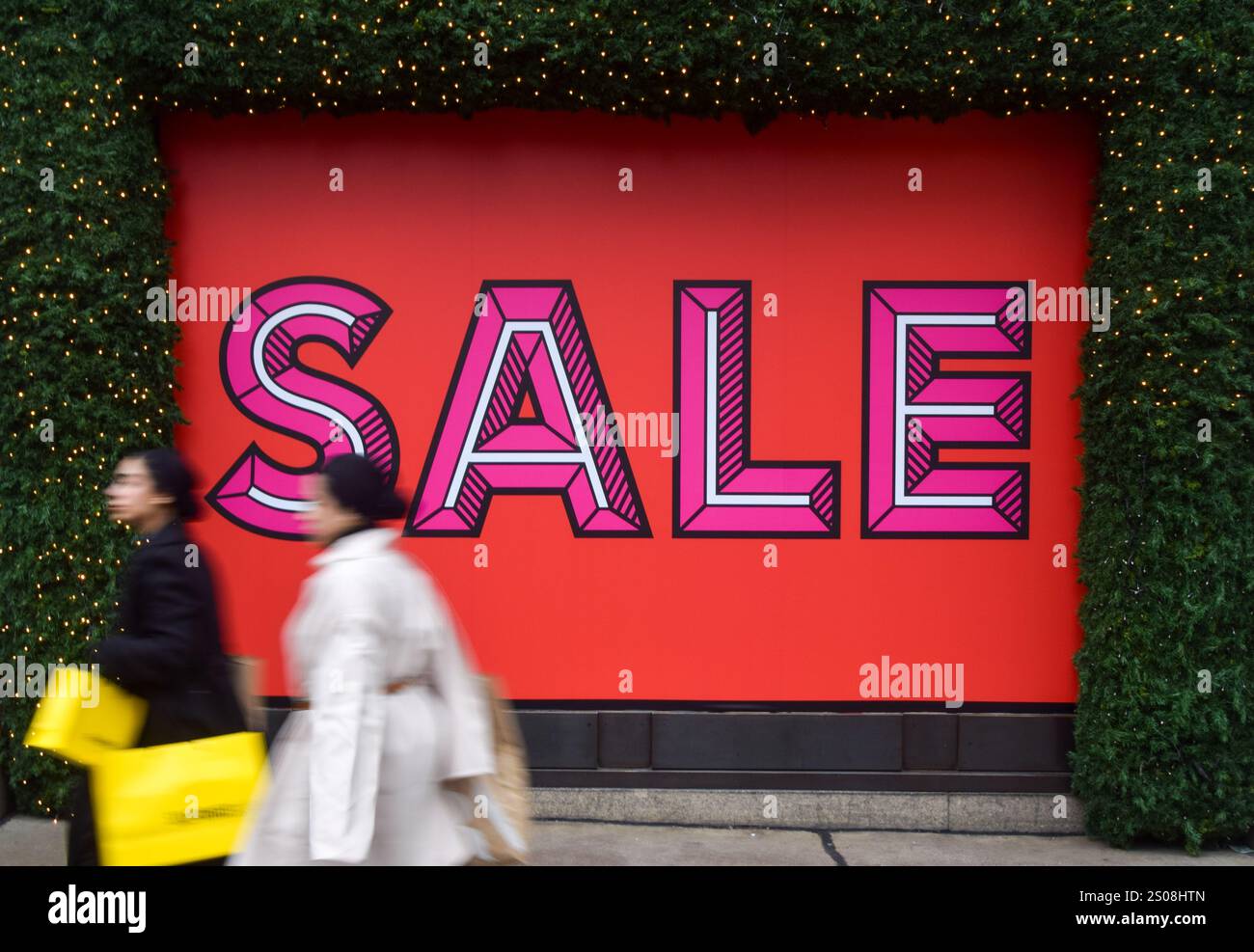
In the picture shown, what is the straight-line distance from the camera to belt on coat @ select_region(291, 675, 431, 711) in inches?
117

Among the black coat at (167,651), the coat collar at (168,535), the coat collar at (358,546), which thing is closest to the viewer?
the coat collar at (358,546)

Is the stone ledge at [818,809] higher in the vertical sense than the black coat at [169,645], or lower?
lower

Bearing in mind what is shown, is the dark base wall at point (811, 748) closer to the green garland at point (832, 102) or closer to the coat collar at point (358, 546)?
the green garland at point (832, 102)

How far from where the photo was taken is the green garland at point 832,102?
18.0 feet

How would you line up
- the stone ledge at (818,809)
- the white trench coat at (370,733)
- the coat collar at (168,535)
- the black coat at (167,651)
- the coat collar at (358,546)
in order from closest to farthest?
the white trench coat at (370,733)
the coat collar at (358,546)
the black coat at (167,651)
the coat collar at (168,535)
the stone ledge at (818,809)

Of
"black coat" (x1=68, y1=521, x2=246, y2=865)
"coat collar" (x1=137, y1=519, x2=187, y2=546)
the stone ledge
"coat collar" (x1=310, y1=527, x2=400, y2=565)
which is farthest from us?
the stone ledge

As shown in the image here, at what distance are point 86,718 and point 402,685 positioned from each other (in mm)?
990

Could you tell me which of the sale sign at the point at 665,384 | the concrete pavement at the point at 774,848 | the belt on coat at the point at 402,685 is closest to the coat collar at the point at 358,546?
the belt on coat at the point at 402,685

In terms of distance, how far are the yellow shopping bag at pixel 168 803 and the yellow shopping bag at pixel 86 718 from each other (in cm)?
9

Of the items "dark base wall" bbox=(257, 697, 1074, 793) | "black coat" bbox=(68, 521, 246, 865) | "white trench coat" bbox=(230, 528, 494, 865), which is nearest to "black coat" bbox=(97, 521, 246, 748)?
"black coat" bbox=(68, 521, 246, 865)

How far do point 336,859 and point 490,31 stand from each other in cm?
435

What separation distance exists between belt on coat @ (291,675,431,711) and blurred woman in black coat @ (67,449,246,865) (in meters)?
0.47

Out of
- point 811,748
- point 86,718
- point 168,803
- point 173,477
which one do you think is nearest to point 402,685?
point 168,803

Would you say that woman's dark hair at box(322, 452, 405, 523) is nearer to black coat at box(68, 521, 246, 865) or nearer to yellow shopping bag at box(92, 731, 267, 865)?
black coat at box(68, 521, 246, 865)
